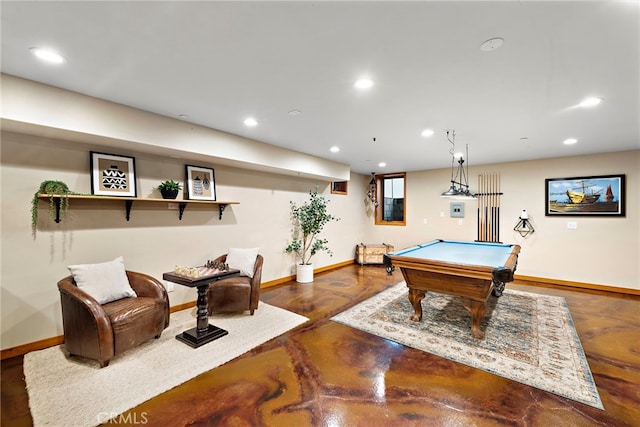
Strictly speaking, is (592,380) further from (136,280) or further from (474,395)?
(136,280)

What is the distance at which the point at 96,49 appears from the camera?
186 centimetres

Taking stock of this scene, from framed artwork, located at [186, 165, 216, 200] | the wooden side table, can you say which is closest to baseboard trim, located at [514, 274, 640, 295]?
the wooden side table

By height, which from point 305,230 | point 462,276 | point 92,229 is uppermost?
point 92,229

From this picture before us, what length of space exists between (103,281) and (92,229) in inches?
29.4

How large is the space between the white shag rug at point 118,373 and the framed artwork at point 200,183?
1.76 m

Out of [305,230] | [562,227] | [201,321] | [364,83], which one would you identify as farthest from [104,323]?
[562,227]

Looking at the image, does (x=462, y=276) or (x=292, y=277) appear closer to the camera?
(x=462, y=276)

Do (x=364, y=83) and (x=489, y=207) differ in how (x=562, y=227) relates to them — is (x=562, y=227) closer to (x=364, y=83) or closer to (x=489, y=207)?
(x=489, y=207)

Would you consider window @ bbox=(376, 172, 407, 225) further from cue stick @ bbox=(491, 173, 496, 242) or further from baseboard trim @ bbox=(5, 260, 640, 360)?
cue stick @ bbox=(491, 173, 496, 242)

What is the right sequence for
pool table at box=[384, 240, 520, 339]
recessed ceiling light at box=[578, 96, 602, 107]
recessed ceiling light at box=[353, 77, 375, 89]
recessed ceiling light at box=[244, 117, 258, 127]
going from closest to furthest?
1. recessed ceiling light at box=[353, 77, 375, 89]
2. recessed ceiling light at box=[578, 96, 602, 107]
3. pool table at box=[384, 240, 520, 339]
4. recessed ceiling light at box=[244, 117, 258, 127]

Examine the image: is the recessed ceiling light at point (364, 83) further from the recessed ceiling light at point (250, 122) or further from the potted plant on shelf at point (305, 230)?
the potted plant on shelf at point (305, 230)

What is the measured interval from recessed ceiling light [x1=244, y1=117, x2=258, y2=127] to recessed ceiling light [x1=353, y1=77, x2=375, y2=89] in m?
1.42

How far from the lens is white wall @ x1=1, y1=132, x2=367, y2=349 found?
2584 mm

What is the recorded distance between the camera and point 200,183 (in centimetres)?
393
